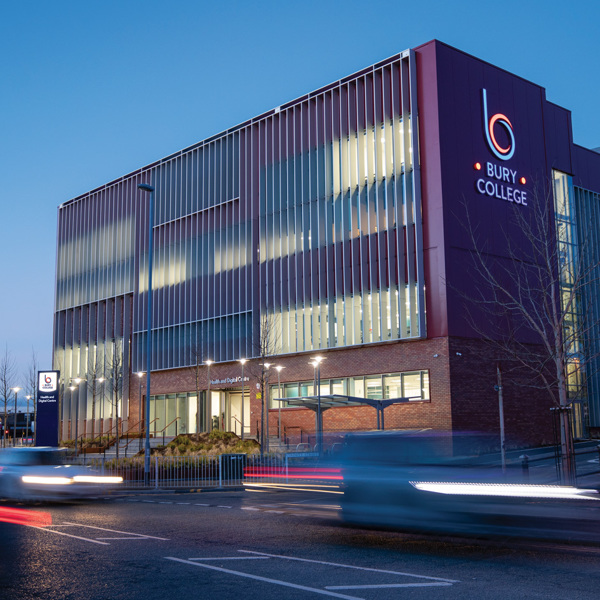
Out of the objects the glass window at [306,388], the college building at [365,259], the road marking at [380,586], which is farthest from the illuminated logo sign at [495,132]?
the road marking at [380,586]

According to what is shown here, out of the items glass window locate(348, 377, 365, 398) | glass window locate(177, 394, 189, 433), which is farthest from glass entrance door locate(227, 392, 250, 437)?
glass window locate(348, 377, 365, 398)

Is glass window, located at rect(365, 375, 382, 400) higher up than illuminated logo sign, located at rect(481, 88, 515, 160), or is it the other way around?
illuminated logo sign, located at rect(481, 88, 515, 160)

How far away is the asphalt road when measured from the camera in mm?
8188

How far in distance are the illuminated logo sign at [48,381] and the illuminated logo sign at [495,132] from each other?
2879 cm

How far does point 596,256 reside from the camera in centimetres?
5009

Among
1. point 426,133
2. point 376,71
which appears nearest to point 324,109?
point 376,71

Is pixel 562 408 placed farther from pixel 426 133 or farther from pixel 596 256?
pixel 596 256

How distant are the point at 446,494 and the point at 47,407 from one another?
116 ft

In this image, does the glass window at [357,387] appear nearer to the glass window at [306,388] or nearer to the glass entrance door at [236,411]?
the glass window at [306,388]

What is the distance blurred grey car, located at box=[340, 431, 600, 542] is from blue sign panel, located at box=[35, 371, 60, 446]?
1270 inches

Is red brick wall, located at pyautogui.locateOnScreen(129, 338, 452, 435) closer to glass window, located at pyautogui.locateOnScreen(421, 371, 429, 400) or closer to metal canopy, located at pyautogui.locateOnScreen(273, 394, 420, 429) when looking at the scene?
glass window, located at pyautogui.locateOnScreen(421, 371, 429, 400)

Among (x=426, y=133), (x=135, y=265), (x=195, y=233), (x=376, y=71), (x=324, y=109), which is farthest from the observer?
(x=135, y=265)

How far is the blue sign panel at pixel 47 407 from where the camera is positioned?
41.4m

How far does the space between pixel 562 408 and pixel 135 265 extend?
43.7m
